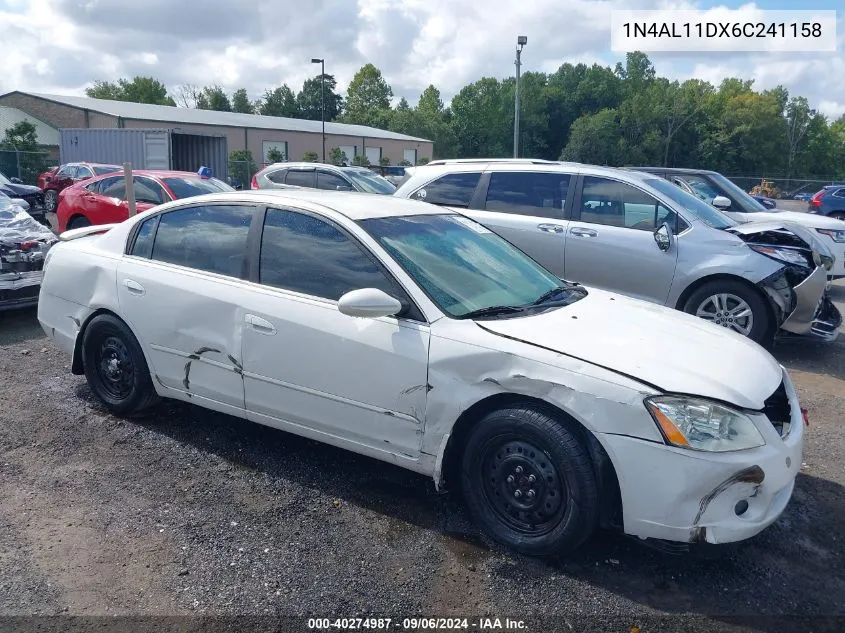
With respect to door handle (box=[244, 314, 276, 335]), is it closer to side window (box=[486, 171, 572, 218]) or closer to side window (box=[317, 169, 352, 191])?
side window (box=[486, 171, 572, 218])

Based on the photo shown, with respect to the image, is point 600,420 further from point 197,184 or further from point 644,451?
point 197,184

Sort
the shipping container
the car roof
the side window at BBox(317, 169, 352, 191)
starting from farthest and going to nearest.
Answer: the shipping container, the side window at BBox(317, 169, 352, 191), the car roof

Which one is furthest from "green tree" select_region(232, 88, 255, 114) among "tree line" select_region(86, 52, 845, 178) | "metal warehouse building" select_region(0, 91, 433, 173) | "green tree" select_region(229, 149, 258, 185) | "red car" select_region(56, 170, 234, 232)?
"red car" select_region(56, 170, 234, 232)

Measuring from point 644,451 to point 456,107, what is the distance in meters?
71.6

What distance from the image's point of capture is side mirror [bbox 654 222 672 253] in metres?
6.57

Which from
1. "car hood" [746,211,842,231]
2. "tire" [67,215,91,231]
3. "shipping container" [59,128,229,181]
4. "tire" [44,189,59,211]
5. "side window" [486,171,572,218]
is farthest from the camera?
"shipping container" [59,128,229,181]

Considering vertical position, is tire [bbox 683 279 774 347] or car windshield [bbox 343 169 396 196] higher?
car windshield [bbox 343 169 396 196]

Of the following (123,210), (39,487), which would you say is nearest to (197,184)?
(123,210)

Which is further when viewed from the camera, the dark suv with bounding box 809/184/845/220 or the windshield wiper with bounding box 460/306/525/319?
the dark suv with bounding box 809/184/845/220

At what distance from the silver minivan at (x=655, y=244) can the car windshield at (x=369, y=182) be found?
25.6ft

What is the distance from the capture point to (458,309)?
3.60 metres

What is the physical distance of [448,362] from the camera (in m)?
3.38

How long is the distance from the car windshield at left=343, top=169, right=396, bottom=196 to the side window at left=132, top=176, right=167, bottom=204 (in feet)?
Result: 16.6

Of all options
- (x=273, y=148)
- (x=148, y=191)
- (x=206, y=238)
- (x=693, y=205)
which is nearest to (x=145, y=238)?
(x=206, y=238)
